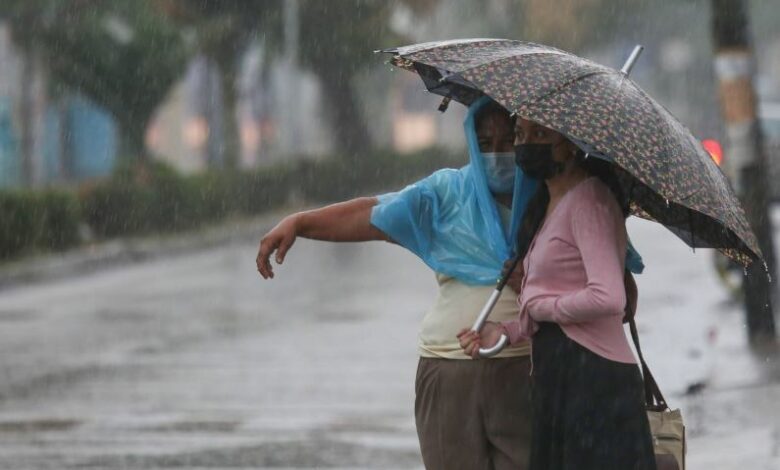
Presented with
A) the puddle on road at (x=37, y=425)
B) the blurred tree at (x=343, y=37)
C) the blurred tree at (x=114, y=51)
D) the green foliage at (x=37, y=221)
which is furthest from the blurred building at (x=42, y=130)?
the puddle on road at (x=37, y=425)

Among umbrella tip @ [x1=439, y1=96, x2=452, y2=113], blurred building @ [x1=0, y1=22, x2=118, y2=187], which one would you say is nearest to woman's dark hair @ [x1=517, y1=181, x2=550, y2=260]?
umbrella tip @ [x1=439, y1=96, x2=452, y2=113]

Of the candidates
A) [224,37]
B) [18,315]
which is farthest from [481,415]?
[224,37]

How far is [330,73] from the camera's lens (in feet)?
142

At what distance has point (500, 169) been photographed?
195 inches

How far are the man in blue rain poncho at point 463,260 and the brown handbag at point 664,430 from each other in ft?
1.08

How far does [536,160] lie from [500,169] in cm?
27

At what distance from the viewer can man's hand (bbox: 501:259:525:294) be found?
16.1 feet

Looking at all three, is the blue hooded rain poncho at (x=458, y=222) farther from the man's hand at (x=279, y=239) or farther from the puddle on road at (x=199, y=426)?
the puddle on road at (x=199, y=426)

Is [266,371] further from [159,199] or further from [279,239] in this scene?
[159,199]

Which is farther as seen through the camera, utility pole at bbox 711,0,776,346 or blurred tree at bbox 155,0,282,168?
blurred tree at bbox 155,0,282,168

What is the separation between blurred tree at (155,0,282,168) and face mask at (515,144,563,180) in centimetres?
3128

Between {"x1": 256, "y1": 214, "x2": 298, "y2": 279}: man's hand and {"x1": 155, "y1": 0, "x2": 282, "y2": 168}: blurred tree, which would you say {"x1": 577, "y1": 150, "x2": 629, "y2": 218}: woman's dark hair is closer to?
{"x1": 256, "y1": 214, "x2": 298, "y2": 279}: man's hand

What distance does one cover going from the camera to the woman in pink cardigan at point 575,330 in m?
4.64

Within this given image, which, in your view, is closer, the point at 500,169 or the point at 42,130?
the point at 500,169
